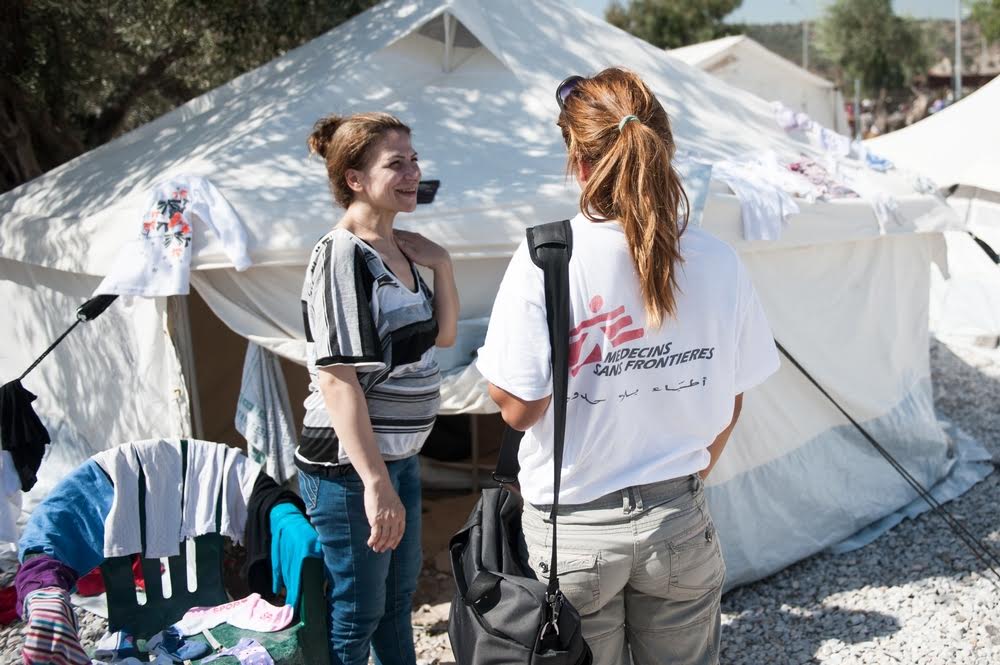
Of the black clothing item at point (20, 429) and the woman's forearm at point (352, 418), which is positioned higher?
the woman's forearm at point (352, 418)

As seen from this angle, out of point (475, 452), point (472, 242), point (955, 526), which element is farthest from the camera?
point (475, 452)

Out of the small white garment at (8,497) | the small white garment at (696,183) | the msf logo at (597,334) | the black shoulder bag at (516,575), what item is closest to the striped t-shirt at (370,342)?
the black shoulder bag at (516,575)

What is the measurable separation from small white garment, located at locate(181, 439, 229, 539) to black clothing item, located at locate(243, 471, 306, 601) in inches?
6.5

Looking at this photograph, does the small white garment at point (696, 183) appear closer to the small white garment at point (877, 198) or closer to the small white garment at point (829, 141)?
the small white garment at point (877, 198)

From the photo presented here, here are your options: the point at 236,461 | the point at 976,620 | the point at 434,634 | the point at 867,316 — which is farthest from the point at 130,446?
the point at 867,316

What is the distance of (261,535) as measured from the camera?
9.93 feet

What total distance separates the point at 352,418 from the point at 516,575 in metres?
0.56

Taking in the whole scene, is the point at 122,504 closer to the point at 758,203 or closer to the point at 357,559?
the point at 357,559

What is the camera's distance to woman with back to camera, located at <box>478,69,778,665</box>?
1673 millimetres

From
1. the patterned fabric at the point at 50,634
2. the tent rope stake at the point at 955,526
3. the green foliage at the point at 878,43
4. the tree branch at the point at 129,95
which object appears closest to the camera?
the patterned fabric at the point at 50,634

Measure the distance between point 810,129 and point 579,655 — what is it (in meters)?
4.48

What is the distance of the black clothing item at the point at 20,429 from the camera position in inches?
134

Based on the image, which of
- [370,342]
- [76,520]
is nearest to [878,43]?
[76,520]

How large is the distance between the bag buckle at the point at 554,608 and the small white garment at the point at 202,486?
181cm
